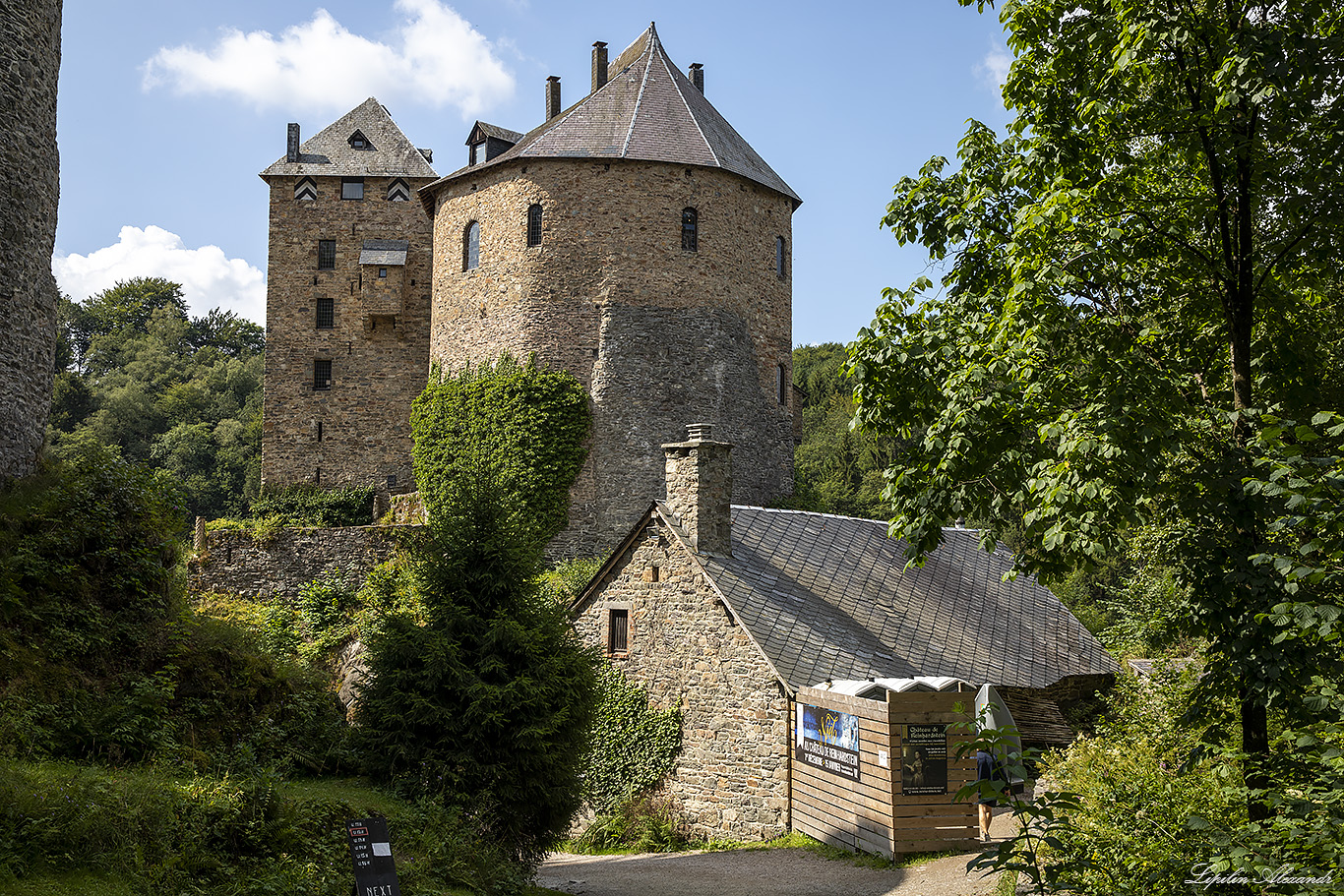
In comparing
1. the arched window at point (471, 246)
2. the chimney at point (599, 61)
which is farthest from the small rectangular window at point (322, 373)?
the chimney at point (599, 61)

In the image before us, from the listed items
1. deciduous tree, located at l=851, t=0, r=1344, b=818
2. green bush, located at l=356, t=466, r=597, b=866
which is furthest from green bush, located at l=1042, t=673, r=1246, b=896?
green bush, located at l=356, t=466, r=597, b=866

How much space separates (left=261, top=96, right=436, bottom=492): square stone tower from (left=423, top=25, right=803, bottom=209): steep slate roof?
210 inches

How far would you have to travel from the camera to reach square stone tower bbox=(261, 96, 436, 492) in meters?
35.2

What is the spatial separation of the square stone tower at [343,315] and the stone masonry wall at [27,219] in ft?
78.4

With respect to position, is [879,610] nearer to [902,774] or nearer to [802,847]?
[802,847]

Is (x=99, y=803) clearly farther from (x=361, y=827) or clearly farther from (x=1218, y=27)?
(x=1218, y=27)

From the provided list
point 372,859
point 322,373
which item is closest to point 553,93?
point 322,373

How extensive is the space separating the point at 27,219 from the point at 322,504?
2430cm

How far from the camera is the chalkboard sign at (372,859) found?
7.63 m

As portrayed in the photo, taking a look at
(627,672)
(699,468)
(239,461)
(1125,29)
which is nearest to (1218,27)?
(1125,29)

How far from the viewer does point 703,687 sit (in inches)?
622

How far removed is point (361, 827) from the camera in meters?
7.88

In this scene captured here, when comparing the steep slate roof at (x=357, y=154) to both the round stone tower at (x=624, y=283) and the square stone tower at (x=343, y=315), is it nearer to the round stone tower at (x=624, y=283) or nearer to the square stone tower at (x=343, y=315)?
the square stone tower at (x=343, y=315)

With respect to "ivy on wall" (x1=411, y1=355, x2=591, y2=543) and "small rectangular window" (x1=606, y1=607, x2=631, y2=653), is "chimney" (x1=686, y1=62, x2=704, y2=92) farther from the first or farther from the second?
"small rectangular window" (x1=606, y1=607, x2=631, y2=653)
